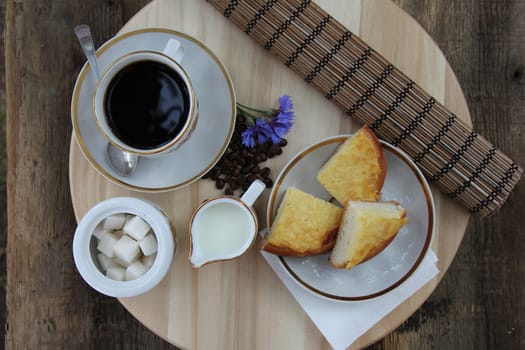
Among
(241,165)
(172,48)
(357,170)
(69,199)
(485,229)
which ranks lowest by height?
(69,199)

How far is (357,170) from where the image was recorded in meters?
1.05

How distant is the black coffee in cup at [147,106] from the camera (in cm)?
100

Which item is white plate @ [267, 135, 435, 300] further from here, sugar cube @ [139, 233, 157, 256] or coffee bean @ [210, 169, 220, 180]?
sugar cube @ [139, 233, 157, 256]

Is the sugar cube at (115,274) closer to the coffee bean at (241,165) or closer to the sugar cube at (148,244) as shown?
the sugar cube at (148,244)

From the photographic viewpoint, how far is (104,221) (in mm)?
1065

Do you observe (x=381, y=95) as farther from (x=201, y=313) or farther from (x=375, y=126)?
(x=201, y=313)

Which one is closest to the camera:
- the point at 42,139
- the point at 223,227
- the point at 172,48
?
the point at 172,48

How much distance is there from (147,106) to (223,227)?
0.30 m

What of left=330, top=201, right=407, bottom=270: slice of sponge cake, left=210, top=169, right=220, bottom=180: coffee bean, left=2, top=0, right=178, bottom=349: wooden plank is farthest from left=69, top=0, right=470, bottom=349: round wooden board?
left=2, top=0, right=178, bottom=349: wooden plank

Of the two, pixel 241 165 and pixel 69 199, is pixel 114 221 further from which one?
pixel 69 199

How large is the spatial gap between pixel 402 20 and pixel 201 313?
31.5 inches

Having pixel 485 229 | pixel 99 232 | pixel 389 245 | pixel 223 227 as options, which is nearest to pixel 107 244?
pixel 99 232

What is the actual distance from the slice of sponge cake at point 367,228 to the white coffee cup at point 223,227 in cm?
19

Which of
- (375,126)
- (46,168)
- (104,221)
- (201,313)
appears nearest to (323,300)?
(201,313)
